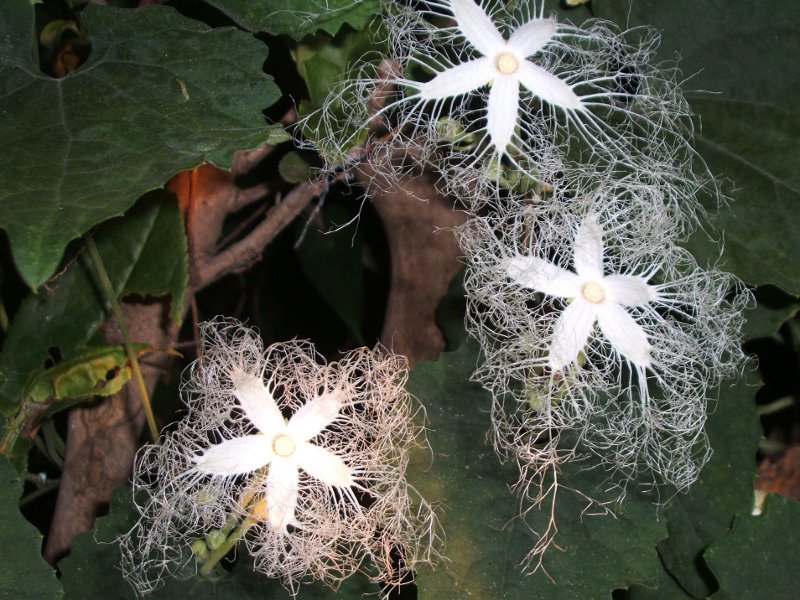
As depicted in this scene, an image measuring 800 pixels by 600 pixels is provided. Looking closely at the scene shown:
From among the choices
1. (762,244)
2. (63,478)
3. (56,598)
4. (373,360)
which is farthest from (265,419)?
(762,244)

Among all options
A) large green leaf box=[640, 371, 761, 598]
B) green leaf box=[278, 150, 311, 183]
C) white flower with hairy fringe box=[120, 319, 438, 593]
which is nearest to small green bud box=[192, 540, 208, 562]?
white flower with hairy fringe box=[120, 319, 438, 593]

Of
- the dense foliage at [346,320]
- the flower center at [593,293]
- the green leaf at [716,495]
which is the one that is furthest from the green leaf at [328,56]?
the green leaf at [716,495]

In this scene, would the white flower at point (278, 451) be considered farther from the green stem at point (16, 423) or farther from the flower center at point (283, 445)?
the green stem at point (16, 423)

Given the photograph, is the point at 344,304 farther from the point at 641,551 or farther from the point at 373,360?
the point at 641,551

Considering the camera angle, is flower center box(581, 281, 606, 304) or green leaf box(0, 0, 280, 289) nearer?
green leaf box(0, 0, 280, 289)

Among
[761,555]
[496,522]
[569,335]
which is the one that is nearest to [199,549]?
[496,522]

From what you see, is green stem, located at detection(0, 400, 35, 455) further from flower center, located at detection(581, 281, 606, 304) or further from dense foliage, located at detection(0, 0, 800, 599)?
flower center, located at detection(581, 281, 606, 304)
